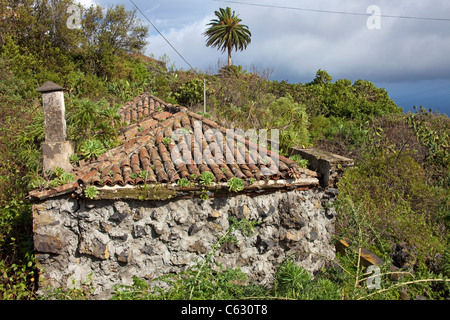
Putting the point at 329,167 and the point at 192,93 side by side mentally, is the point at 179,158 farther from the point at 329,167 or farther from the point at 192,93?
the point at 192,93

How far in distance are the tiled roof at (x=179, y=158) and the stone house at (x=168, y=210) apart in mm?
25

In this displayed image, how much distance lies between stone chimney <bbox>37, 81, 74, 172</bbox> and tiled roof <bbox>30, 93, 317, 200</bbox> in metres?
0.35

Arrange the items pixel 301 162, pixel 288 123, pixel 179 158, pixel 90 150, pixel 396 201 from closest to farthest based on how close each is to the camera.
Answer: pixel 90 150 < pixel 179 158 < pixel 301 162 < pixel 396 201 < pixel 288 123

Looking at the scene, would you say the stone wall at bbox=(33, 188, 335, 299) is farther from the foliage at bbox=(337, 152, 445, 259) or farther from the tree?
the tree

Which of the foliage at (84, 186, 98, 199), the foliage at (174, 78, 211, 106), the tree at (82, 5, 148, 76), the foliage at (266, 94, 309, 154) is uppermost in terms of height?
the tree at (82, 5, 148, 76)

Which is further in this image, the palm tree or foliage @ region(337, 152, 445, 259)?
the palm tree

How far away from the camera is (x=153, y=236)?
571 cm

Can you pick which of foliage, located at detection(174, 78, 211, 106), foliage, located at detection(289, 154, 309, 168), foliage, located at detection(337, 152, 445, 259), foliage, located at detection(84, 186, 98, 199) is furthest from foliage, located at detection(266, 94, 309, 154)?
foliage, located at detection(84, 186, 98, 199)

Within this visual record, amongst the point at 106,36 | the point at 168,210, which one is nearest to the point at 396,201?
the point at 168,210

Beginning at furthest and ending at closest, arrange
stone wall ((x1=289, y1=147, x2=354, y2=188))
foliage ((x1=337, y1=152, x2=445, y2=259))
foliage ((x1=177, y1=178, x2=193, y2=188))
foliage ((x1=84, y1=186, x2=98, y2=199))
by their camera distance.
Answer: foliage ((x1=337, y1=152, x2=445, y2=259))
stone wall ((x1=289, y1=147, x2=354, y2=188))
foliage ((x1=177, y1=178, x2=193, y2=188))
foliage ((x1=84, y1=186, x2=98, y2=199))

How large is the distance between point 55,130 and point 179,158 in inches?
101

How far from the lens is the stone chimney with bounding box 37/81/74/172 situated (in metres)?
6.04

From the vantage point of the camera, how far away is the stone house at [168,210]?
17.9 ft

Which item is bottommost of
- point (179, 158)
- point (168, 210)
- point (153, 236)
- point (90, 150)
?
point (153, 236)
